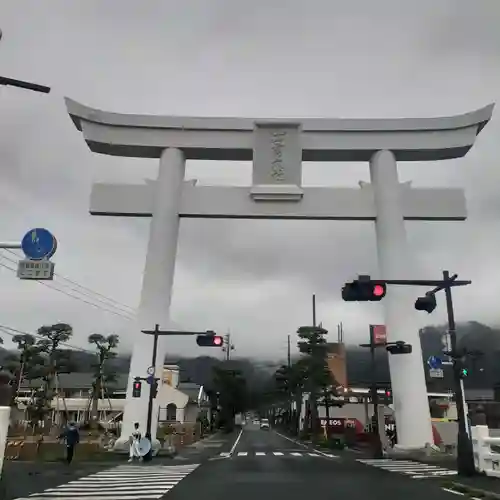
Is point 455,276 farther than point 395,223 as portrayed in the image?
No

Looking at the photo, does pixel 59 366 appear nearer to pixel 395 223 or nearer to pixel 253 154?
pixel 253 154

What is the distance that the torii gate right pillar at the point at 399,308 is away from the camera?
72.0ft

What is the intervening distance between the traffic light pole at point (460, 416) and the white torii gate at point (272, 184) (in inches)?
281

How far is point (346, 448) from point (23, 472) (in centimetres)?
2175

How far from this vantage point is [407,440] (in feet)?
71.7

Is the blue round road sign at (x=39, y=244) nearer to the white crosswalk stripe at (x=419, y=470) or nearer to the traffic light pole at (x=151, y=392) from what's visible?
the white crosswalk stripe at (x=419, y=470)

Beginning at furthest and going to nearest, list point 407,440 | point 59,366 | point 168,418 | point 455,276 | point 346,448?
point 168,418 → point 59,366 → point 346,448 → point 407,440 → point 455,276

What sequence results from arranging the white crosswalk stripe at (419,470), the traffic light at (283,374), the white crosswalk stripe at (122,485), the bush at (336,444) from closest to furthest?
the white crosswalk stripe at (122,485)
the white crosswalk stripe at (419,470)
the bush at (336,444)
the traffic light at (283,374)

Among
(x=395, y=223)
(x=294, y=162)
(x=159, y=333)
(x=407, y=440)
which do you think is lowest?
(x=407, y=440)

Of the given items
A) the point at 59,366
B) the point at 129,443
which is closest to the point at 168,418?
the point at 59,366

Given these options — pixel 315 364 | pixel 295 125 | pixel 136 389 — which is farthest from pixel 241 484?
pixel 315 364

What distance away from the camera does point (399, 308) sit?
74.8ft

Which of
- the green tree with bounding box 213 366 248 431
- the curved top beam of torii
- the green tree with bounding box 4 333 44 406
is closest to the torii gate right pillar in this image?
the curved top beam of torii

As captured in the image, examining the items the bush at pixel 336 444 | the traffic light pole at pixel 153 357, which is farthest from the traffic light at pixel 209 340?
the bush at pixel 336 444
